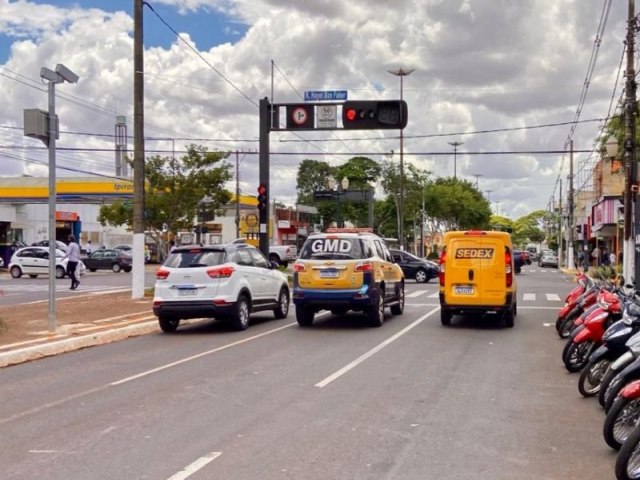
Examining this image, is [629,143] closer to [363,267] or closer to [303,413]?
[363,267]

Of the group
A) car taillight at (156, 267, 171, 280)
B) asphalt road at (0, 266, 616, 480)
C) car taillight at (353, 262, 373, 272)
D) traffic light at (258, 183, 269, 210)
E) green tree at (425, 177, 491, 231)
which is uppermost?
green tree at (425, 177, 491, 231)

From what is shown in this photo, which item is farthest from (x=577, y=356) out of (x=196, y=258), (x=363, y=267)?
(x=196, y=258)

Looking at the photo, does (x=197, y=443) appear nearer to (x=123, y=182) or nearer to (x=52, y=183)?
(x=52, y=183)

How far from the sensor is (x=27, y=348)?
40.2 ft

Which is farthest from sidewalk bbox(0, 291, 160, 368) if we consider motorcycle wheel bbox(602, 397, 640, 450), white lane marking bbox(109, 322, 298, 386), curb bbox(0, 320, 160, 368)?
motorcycle wheel bbox(602, 397, 640, 450)

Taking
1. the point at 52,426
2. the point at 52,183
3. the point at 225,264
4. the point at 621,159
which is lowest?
the point at 52,426

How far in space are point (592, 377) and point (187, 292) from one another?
834cm

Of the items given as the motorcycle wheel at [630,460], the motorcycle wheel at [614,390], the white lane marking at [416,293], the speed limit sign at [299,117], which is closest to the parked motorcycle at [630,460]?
the motorcycle wheel at [630,460]

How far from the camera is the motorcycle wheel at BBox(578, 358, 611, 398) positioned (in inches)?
350

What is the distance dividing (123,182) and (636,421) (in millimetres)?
54675

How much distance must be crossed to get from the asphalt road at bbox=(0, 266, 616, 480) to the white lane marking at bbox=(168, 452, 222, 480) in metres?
0.02

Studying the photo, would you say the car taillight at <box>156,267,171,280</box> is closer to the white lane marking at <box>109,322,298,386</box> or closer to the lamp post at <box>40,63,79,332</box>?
the lamp post at <box>40,63,79,332</box>

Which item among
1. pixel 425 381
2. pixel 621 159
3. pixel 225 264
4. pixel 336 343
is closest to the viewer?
pixel 425 381

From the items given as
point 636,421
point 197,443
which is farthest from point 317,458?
point 636,421
